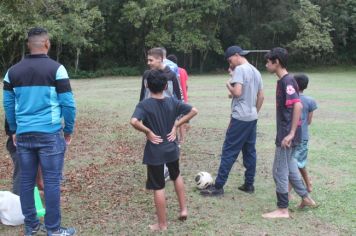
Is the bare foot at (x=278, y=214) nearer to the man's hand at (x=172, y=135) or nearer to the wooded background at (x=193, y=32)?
the man's hand at (x=172, y=135)

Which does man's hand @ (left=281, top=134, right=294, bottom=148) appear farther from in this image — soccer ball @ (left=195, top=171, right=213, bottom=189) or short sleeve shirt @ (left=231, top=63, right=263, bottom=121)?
soccer ball @ (left=195, top=171, right=213, bottom=189)

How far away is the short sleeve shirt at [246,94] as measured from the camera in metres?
5.67

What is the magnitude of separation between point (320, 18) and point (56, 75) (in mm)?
33529

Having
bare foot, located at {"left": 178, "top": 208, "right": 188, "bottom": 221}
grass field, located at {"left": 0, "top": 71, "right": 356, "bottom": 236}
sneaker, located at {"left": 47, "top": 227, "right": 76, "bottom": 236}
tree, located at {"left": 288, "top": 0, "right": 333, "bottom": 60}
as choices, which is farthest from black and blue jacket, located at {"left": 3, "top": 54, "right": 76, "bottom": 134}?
tree, located at {"left": 288, "top": 0, "right": 333, "bottom": 60}

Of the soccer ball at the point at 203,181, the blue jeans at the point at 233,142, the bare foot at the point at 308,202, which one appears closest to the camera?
the bare foot at the point at 308,202

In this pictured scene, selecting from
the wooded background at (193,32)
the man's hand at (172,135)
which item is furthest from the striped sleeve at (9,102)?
the wooded background at (193,32)

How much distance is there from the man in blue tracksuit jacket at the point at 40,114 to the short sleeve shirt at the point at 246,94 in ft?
7.38

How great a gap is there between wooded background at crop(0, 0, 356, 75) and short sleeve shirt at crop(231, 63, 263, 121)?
2508 centimetres

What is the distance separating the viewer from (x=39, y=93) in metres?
4.11

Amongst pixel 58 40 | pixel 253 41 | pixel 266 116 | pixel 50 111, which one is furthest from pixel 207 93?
pixel 253 41

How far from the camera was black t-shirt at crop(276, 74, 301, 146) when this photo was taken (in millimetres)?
4945

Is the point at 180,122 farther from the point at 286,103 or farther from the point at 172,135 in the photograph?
Result: the point at 286,103

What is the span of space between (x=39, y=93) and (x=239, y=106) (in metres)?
2.57

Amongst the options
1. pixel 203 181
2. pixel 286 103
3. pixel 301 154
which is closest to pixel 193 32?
pixel 203 181
